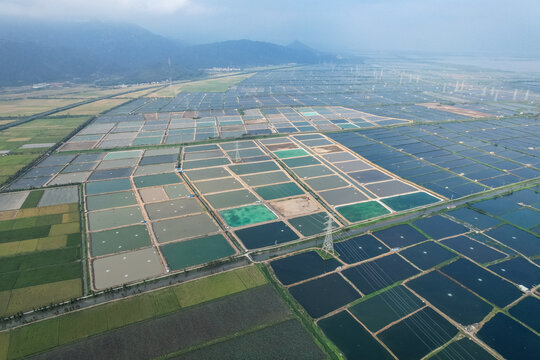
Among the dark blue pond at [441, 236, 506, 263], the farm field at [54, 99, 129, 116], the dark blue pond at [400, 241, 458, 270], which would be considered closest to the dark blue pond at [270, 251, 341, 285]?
the dark blue pond at [400, 241, 458, 270]

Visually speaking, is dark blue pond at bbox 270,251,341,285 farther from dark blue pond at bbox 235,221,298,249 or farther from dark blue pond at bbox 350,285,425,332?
dark blue pond at bbox 350,285,425,332

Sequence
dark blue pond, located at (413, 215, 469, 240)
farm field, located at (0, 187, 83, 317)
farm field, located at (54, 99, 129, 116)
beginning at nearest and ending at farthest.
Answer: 1. farm field, located at (0, 187, 83, 317)
2. dark blue pond, located at (413, 215, 469, 240)
3. farm field, located at (54, 99, 129, 116)

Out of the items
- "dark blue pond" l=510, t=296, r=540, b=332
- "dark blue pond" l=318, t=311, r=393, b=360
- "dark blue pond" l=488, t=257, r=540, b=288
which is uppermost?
"dark blue pond" l=488, t=257, r=540, b=288

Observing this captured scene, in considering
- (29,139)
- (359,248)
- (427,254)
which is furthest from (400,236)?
(29,139)

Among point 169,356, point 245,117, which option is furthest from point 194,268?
point 245,117

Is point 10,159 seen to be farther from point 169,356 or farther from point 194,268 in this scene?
point 169,356

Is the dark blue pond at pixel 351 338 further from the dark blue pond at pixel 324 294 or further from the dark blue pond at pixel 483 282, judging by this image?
the dark blue pond at pixel 483 282

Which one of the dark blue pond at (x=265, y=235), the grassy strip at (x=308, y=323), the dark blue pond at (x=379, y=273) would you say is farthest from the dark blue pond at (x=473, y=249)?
the grassy strip at (x=308, y=323)
